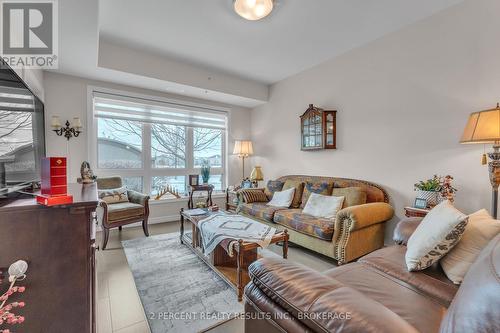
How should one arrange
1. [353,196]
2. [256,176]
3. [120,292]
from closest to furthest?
[120,292] → [353,196] → [256,176]

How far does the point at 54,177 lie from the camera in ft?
3.47

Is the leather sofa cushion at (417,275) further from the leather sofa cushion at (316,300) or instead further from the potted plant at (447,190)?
the potted plant at (447,190)

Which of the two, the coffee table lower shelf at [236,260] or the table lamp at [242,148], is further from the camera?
the table lamp at [242,148]

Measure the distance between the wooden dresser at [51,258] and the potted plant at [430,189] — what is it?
287 cm

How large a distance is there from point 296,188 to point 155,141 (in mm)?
2719

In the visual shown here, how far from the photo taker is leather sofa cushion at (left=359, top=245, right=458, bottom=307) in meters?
1.18

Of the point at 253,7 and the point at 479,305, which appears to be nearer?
the point at 479,305

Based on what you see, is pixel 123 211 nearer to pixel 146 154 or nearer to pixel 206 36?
pixel 146 154

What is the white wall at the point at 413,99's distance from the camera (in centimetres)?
222

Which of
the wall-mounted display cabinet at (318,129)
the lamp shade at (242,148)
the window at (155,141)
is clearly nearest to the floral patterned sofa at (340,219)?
the wall-mounted display cabinet at (318,129)

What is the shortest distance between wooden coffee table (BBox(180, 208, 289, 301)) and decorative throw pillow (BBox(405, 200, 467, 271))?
1.03 metres

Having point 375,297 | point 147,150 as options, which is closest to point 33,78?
point 147,150

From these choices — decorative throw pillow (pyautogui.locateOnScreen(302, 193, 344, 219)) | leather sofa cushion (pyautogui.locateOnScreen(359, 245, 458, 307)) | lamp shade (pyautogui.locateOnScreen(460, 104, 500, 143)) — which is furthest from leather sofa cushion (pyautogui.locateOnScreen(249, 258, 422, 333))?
decorative throw pillow (pyautogui.locateOnScreen(302, 193, 344, 219))

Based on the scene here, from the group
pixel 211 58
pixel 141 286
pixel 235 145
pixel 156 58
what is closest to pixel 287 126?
pixel 235 145
